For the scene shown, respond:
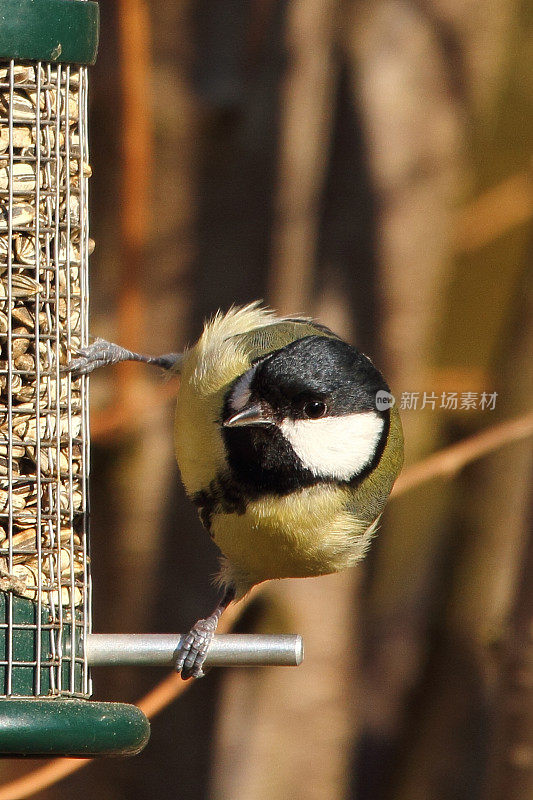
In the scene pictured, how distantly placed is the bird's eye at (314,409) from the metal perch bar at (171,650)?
1.65 feet

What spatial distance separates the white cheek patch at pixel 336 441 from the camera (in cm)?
241

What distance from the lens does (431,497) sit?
12.0 feet

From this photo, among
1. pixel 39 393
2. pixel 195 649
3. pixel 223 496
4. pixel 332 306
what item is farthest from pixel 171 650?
pixel 332 306

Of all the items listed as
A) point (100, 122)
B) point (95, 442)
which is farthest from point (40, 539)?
point (100, 122)

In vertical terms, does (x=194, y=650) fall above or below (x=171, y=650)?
below

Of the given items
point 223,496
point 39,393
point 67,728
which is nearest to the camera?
point 67,728

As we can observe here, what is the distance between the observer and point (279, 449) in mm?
2422

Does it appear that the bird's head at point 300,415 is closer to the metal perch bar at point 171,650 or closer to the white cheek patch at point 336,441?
the white cheek patch at point 336,441

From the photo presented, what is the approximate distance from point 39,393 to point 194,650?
2.21 feet

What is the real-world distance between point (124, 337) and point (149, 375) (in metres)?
0.16

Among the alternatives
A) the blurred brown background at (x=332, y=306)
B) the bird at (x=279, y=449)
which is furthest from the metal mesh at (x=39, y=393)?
the blurred brown background at (x=332, y=306)

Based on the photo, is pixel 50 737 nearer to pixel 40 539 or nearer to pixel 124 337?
pixel 40 539

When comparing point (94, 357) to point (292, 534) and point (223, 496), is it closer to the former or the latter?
point (223, 496)
